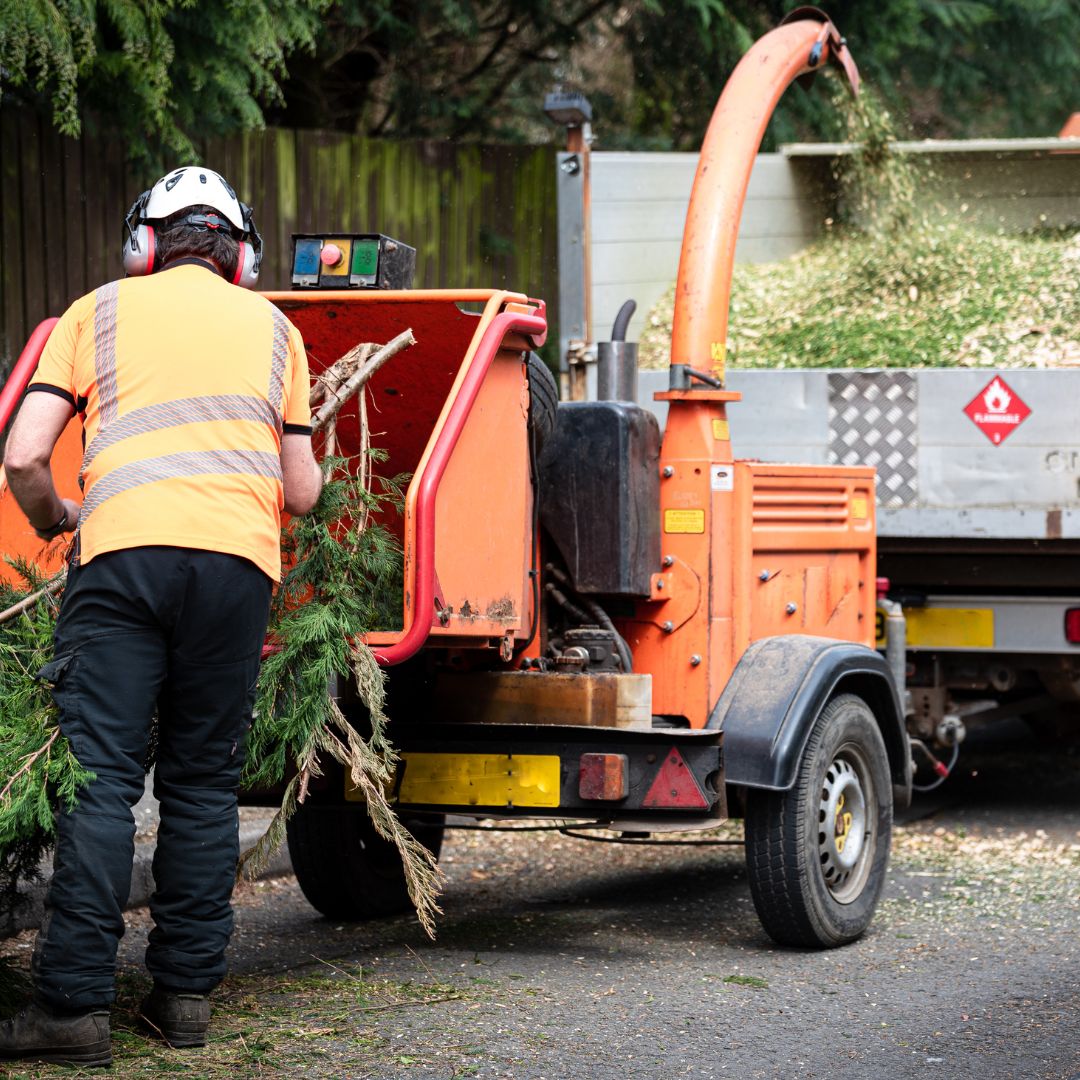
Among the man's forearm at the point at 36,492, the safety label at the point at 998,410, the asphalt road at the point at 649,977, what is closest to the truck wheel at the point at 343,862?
the asphalt road at the point at 649,977

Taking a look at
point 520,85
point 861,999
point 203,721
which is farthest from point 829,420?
point 520,85

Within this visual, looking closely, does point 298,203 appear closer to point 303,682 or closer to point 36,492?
point 303,682

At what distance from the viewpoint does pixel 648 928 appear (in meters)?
5.77

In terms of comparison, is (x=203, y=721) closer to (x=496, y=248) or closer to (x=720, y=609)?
(x=720, y=609)

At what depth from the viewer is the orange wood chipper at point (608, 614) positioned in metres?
4.71

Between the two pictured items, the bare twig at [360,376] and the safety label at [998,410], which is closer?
the bare twig at [360,376]

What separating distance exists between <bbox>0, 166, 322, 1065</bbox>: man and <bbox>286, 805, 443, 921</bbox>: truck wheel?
1.55m

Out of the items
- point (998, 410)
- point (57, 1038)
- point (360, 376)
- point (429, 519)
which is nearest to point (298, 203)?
point (998, 410)

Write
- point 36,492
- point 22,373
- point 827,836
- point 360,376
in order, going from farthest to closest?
point 827,836 → point 22,373 → point 360,376 → point 36,492

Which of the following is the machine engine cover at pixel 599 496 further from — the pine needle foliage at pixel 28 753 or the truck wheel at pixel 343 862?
the pine needle foliage at pixel 28 753

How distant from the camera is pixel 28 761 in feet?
12.6

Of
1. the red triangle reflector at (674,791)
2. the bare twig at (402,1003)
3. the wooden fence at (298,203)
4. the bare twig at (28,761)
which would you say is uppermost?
the wooden fence at (298,203)

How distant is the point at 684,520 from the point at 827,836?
106cm

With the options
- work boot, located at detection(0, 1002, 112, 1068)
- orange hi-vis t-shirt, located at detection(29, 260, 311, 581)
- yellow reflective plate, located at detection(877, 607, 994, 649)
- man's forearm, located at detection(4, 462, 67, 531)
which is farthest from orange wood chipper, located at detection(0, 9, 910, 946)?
yellow reflective plate, located at detection(877, 607, 994, 649)
